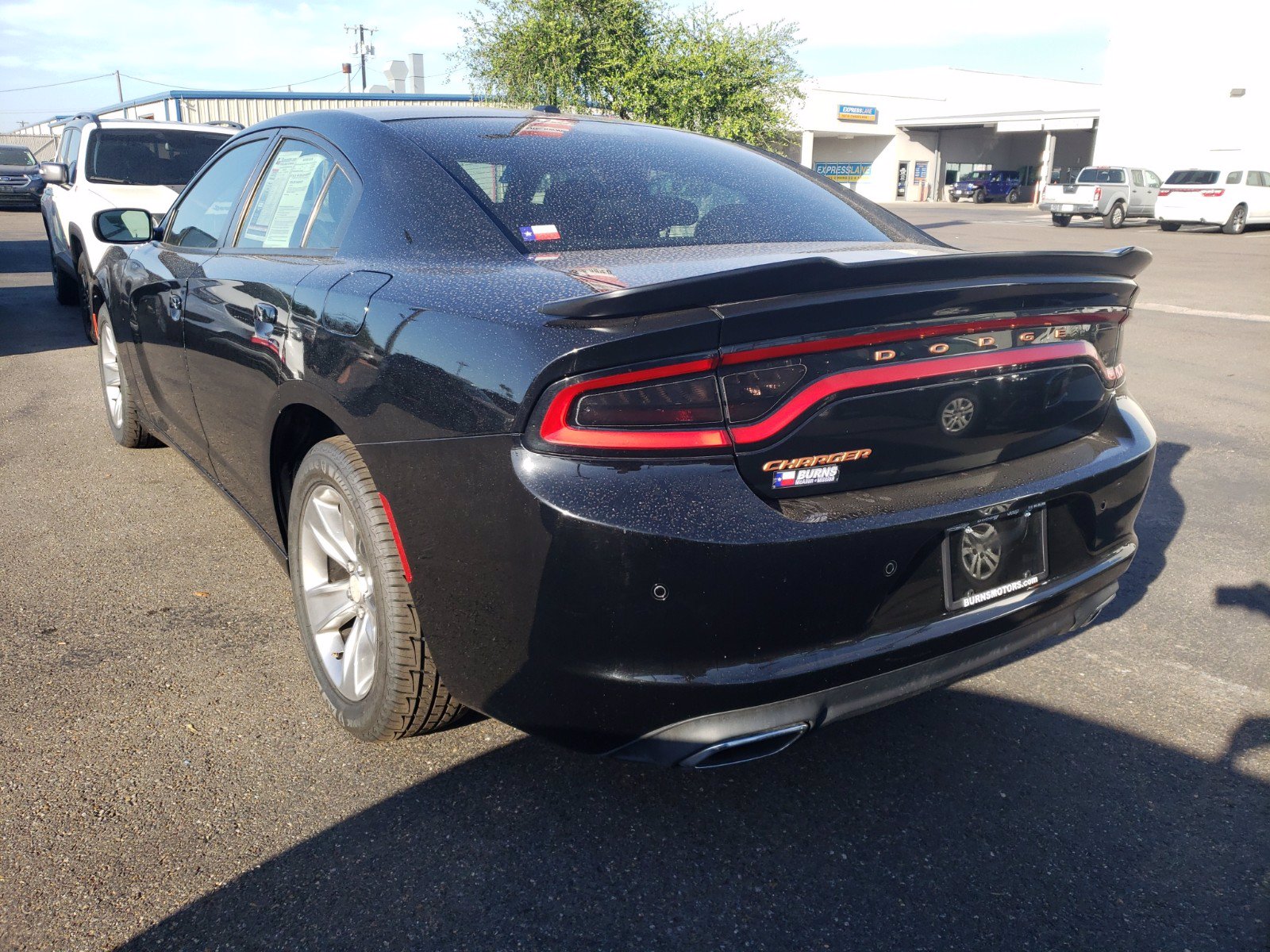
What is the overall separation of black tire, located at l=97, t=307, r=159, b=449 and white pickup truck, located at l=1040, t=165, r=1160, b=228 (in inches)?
1179

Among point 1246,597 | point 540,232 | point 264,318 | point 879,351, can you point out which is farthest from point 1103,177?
point 879,351

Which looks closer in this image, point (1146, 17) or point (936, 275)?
point (936, 275)

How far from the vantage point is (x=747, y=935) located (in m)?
1.97

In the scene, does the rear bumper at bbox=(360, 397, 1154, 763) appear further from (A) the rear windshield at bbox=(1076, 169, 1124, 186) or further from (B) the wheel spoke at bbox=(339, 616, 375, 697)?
(A) the rear windshield at bbox=(1076, 169, 1124, 186)

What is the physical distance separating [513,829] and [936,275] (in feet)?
4.93

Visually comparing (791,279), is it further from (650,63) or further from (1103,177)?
(1103,177)

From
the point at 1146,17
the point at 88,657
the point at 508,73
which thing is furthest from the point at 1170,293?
the point at 1146,17

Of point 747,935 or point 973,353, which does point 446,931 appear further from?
point 973,353

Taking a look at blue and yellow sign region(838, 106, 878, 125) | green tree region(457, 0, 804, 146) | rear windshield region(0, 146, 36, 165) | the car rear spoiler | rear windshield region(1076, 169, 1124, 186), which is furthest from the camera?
blue and yellow sign region(838, 106, 878, 125)

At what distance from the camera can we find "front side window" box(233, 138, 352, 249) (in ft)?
9.41

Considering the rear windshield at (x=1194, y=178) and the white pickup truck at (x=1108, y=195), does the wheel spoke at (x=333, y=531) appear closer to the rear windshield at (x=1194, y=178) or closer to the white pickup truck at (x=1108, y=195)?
the rear windshield at (x=1194, y=178)

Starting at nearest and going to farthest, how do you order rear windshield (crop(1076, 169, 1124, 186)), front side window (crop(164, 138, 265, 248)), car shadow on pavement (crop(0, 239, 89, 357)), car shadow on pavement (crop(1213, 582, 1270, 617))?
1. car shadow on pavement (crop(1213, 582, 1270, 617))
2. front side window (crop(164, 138, 265, 248))
3. car shadow on pavement (crop(0, 239, 89, 357))
4. rear windshield (crop(1076, 169, 1124, 186))

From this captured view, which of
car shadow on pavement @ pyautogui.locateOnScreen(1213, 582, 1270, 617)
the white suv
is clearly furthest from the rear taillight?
the white suv

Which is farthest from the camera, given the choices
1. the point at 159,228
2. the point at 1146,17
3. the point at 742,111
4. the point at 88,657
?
the point at 1146,17
